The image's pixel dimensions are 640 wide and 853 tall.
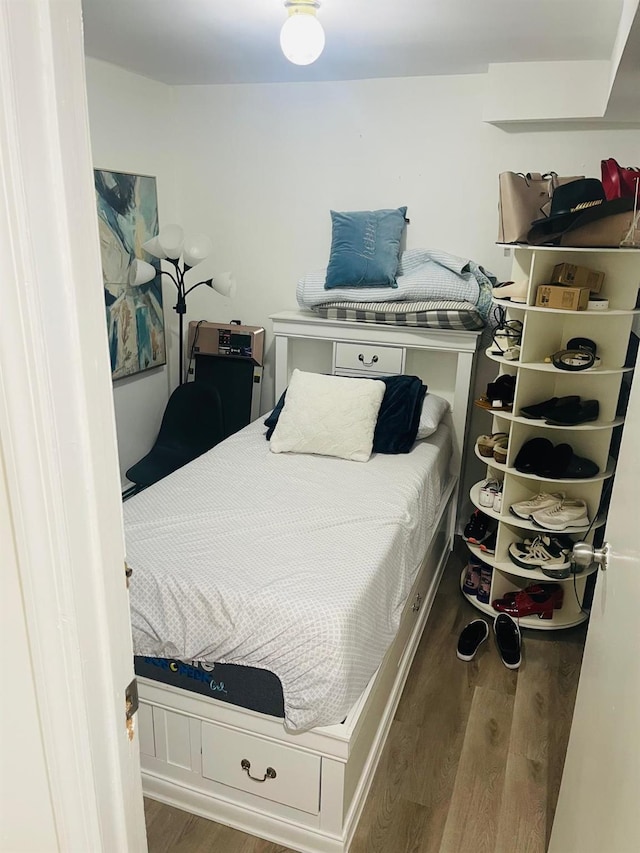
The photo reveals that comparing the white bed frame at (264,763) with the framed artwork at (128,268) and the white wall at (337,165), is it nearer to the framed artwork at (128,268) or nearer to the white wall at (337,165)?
the framed artwork at (128,268)

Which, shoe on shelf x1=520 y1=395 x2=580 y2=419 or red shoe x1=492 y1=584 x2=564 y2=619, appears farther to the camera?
red shoe x1=492 y1=584 x2=564 y2=619

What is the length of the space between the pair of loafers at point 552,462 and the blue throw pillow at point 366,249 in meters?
1.07

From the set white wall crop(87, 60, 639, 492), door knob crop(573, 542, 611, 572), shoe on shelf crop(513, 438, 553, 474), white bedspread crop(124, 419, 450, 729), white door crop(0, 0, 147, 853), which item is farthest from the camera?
white wall crop(87, 60, 639, 492)

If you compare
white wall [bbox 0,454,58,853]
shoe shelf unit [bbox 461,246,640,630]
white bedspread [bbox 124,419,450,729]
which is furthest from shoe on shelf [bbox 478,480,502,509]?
white wall [bbox 0,454,58,853]

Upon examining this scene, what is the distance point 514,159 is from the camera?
300 centimetres

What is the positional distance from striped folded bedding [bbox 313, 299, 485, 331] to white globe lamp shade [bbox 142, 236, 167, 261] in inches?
32.5

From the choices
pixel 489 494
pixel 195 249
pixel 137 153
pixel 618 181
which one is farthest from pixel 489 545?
pixel 137 153

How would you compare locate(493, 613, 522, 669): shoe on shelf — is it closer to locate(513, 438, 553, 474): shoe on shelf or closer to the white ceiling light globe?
locate(513, 438, 553, 474): shoe on shelf

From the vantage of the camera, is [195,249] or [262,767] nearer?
[262,767]

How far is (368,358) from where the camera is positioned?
3215mm

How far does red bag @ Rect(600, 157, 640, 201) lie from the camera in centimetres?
224

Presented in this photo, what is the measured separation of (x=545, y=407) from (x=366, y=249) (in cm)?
121

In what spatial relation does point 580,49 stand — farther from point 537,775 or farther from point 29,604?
point 29,604

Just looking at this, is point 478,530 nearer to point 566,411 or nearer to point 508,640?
point 508,640
